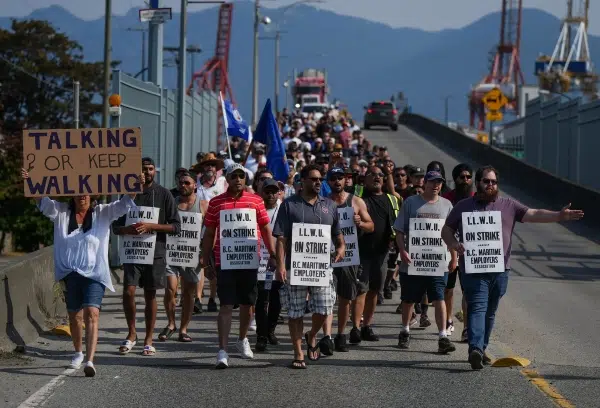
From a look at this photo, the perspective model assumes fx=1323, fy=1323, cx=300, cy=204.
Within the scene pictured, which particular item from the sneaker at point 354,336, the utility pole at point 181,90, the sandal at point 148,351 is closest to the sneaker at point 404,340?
the sneaker at point 354,336

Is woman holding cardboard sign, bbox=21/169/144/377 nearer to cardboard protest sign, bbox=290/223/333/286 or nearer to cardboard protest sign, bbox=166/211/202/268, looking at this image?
cardboard protest sign, bbox=290/223/333/286

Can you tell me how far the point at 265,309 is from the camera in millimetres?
13891

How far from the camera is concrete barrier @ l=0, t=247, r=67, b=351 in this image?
42.9 ft

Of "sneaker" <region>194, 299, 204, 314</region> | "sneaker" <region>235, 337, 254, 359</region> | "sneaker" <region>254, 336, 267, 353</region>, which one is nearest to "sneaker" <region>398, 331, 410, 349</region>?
"sneaker" <region>254, 336, 267, 353</region>

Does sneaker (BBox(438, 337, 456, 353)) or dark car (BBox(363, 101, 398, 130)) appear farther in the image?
dark car (BBox(363, 101, 398, 130))

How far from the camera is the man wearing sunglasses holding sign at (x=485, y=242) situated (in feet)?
40.5

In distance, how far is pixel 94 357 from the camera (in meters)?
12.8

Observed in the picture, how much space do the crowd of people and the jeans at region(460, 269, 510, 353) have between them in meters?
0.01

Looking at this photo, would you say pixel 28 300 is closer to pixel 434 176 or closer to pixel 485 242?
pixel 434 176

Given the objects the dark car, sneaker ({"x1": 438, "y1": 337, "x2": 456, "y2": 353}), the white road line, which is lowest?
the white road line

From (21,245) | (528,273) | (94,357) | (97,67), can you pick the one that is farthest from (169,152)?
(97,67)

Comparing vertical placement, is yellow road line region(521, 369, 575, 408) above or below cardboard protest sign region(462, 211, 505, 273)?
below

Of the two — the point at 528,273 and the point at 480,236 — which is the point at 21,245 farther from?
the point at 480,236

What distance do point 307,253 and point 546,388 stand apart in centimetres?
268
